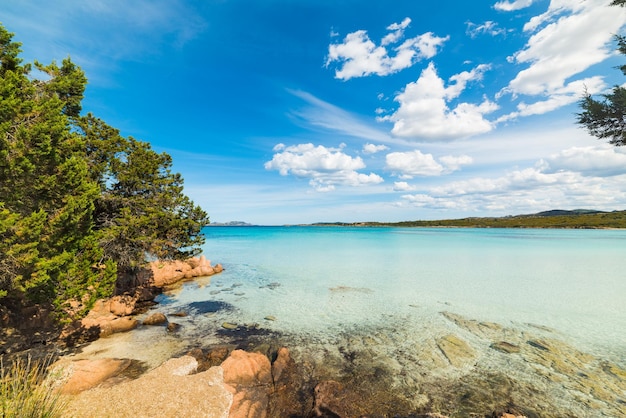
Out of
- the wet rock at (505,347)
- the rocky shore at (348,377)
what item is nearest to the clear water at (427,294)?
the rocky shore at (348,377)

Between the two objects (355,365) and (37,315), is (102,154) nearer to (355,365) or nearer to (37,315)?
(37,315)

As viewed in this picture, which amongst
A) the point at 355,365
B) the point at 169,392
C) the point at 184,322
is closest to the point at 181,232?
the point at 184,322

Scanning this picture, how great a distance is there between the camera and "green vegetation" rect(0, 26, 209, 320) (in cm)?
884

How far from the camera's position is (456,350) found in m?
12.9

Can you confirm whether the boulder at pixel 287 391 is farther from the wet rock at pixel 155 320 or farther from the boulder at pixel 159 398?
the wet rock at pixel 155 320

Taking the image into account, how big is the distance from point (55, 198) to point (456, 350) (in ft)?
62.2

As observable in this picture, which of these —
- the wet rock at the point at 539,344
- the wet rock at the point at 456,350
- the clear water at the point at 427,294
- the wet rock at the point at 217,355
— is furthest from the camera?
the clear water at the point at 427,294

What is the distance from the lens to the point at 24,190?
9539 mm

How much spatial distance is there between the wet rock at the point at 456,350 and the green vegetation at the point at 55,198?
16212 millimetres

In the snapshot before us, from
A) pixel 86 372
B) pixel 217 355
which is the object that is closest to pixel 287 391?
pixel 217 355

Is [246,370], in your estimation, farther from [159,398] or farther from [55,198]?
[55,198]

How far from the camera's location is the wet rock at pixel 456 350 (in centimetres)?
1191

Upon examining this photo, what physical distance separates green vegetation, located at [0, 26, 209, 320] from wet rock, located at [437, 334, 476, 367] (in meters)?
16.2

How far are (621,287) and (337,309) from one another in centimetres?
2780
